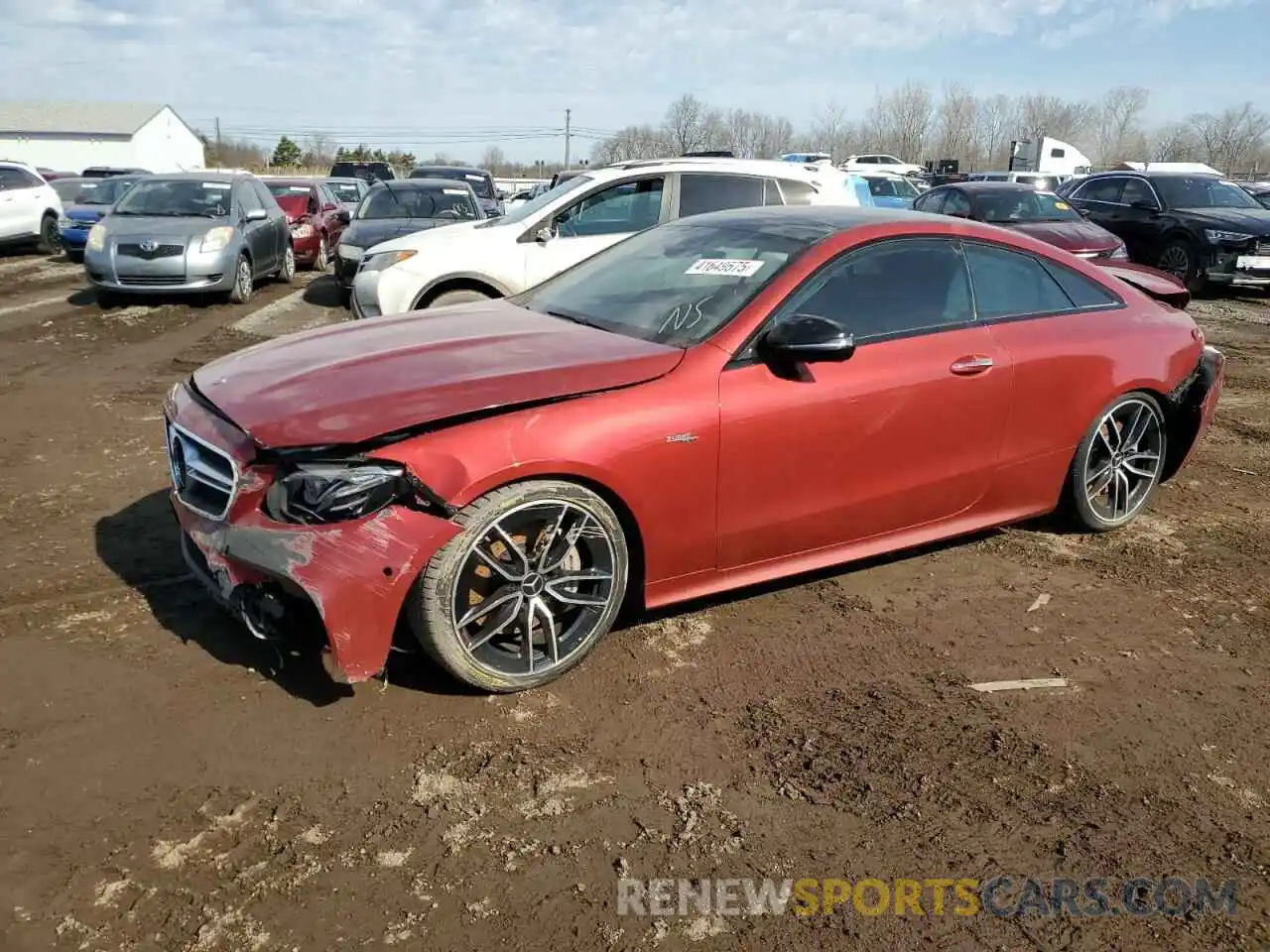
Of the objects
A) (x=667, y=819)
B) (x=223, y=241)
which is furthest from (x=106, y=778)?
(x=223, y=241)

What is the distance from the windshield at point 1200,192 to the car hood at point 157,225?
43.3 feet

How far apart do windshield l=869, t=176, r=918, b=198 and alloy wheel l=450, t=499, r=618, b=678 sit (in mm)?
23333

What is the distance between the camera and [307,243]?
15.1 meters

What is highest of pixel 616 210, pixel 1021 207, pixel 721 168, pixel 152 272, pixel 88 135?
pixel 88 135

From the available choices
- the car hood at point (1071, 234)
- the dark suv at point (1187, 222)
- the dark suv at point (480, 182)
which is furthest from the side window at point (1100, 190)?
the dark suv at point (480, 182)

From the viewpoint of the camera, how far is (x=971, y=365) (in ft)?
12.8

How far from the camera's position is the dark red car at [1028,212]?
12.1m

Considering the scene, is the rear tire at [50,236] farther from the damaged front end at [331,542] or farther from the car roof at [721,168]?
the damaged front end at [331,542]

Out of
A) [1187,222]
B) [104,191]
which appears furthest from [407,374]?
[104,191]

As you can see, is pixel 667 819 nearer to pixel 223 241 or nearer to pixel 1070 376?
pixel 1070 376

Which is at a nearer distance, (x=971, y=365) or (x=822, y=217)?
(x=971, y=365)

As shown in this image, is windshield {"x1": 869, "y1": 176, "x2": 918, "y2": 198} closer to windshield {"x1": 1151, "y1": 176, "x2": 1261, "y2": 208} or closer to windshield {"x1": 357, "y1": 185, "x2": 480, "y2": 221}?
windshield {"x1": 1151, "y1": 176, "x2": 1261, "y2": 208}

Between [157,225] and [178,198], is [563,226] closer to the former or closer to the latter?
[157,225]

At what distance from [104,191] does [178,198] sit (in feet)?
21.4
